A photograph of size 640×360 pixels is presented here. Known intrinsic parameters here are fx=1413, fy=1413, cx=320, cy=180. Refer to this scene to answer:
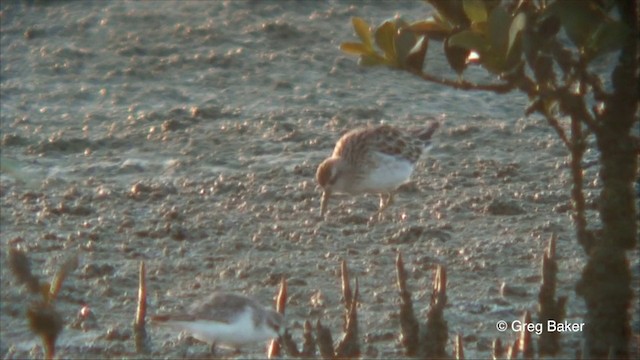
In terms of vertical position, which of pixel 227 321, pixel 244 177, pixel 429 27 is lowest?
pixel 227 321

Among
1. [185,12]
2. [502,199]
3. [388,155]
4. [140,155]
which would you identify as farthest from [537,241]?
[185,12]

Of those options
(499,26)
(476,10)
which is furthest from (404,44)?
(499,26)

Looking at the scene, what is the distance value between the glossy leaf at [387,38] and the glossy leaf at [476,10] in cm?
39

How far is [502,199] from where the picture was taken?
889 centimetres

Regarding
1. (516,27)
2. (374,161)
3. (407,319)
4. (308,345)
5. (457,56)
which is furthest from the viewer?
(374,161)

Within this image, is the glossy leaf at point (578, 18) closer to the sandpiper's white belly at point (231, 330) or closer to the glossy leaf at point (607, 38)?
the glossy leaf at point (607, 38)

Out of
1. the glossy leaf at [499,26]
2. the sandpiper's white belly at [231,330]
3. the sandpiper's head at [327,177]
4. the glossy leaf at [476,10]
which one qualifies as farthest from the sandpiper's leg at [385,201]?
the glossy leaf at [499,26]

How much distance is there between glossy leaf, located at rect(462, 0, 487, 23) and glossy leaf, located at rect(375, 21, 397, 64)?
0.39 metres

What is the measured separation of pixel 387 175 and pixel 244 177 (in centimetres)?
96

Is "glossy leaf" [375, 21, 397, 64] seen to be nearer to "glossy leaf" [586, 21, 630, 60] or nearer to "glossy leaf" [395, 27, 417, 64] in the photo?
"glossy leaf" [395, 27, 417, 64]

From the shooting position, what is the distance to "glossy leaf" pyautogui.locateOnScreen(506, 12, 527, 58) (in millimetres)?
5074

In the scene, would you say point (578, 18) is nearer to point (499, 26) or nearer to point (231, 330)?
point (499, 26)

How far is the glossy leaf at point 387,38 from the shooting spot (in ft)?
18.3

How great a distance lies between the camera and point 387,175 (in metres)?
9.36
